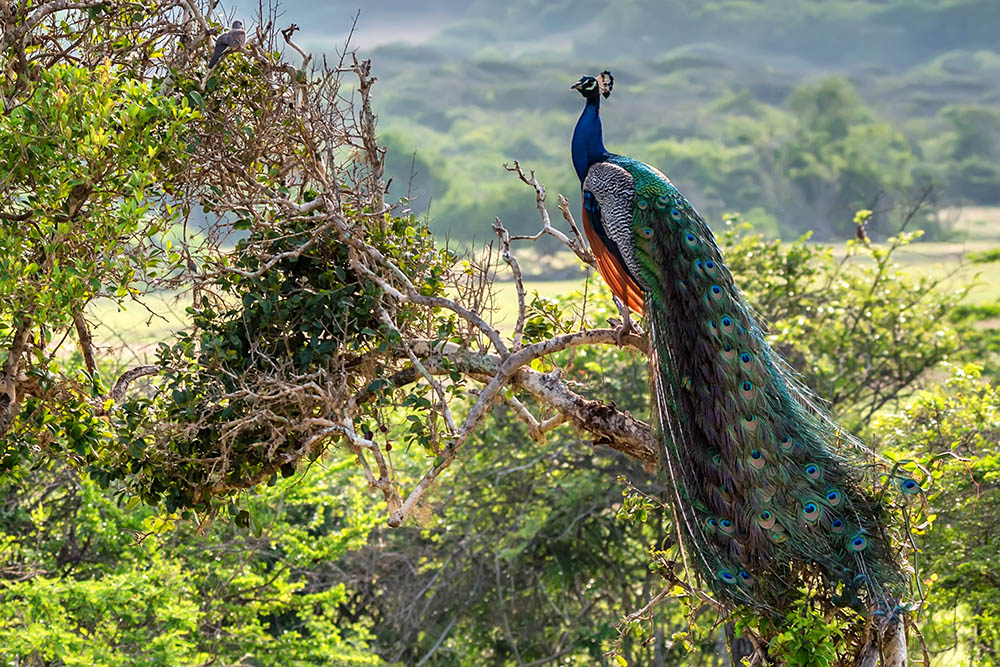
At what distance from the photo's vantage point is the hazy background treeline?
70.6m

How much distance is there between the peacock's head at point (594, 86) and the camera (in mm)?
6816

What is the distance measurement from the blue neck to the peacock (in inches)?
20.8

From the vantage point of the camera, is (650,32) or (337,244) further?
(650,32)

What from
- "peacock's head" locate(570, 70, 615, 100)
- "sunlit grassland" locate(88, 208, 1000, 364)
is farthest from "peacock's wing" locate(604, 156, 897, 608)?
"peacock's head" locate(570, 70, 615, 100)

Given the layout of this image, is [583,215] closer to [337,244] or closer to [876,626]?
[337,244]

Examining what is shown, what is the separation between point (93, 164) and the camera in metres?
5.12


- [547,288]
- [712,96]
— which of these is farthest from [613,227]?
[712,96]

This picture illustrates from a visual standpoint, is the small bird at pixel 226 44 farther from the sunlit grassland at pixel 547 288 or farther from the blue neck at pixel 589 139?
the blue neck at pixel 589 139

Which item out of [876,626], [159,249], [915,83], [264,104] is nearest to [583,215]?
[264,104]

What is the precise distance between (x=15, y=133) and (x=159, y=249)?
87cm

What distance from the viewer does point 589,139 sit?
22.2 feet

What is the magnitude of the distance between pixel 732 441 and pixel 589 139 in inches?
87.8

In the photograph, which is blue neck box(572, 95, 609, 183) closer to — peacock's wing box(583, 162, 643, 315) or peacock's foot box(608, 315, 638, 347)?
peacock's wing box(583, 162, 643, 315)

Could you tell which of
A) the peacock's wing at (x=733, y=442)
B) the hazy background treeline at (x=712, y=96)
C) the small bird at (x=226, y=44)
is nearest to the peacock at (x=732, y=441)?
the peacock's wing at (x=733, y=442)
